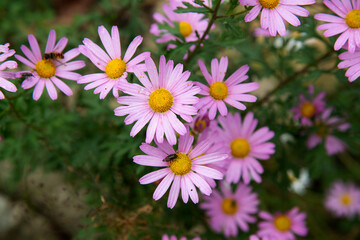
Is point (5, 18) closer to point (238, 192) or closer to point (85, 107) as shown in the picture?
point (85, 107)

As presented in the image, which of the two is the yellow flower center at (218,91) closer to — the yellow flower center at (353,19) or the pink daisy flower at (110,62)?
the pink daisy flower at (110,62)

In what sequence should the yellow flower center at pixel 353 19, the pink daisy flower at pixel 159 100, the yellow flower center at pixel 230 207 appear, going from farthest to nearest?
the yellow flower center at pixel 230 207, the yellow flower center at pixel 353 19, the pink daisy flower at pixel 159 100

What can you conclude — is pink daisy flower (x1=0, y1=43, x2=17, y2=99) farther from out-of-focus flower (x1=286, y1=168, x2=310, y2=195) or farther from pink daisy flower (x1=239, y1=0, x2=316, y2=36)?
out-of-focus flower (x1=286, y1=168, x2=310, y2=195)

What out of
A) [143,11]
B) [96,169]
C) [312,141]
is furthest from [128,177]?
[143,11]

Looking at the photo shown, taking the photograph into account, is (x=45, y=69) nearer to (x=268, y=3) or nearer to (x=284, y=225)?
(x=268, y=3)

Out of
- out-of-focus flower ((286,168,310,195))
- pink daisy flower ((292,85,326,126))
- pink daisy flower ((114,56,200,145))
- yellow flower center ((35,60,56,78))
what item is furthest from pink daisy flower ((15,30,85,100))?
out-of-focus flower ((286,168,310,195))

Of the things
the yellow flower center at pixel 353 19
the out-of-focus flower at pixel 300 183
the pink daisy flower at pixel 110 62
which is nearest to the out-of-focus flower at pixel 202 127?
the pink daisy flower at pixel 110 62

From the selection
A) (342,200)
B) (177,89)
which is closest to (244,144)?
(177,89)
